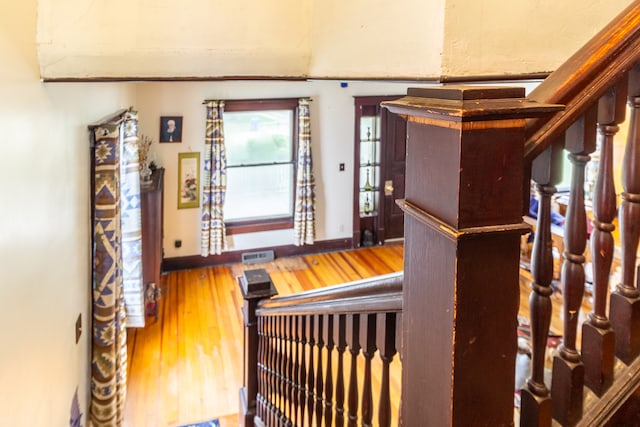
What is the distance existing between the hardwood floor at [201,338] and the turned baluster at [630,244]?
299cm

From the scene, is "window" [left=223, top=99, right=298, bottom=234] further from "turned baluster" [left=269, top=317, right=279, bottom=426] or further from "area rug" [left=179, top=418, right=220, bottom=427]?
"turned baluster" [left=269, top=317, right=279, bottom=426]

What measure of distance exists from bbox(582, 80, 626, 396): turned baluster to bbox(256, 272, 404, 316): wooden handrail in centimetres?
35

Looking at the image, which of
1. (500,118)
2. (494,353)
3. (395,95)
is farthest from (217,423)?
(395,95)

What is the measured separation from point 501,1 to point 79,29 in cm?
130

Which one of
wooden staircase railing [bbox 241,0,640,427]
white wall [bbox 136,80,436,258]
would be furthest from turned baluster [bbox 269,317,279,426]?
white wall [bbox 136,80,436,258]

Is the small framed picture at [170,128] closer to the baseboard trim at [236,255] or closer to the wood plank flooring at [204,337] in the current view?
the baseboard trim at [236,255]

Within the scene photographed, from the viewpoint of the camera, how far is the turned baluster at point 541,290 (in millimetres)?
774

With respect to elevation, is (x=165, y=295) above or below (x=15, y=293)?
below

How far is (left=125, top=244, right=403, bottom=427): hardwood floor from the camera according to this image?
360 cm

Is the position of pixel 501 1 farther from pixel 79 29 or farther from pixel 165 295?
pixel 165 295

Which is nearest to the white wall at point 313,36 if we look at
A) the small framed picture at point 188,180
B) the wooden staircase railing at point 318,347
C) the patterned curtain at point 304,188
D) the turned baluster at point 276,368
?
the wooden staircase railing at point 318,347

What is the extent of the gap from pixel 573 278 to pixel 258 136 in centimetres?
563

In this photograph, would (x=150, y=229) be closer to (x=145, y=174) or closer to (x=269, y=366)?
(x=145, y=174)

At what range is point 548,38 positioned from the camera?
1286 millimetres
